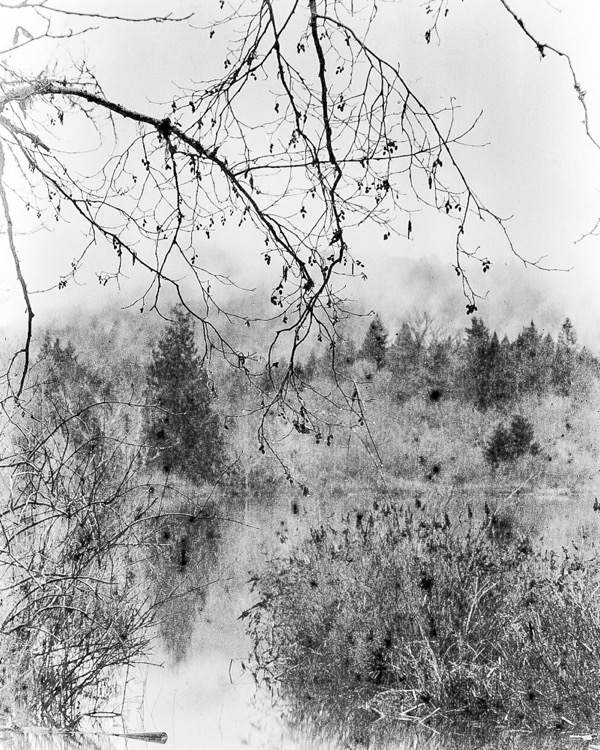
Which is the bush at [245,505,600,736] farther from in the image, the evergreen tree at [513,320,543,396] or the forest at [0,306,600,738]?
the evergreen tree at [513,320,543,396]

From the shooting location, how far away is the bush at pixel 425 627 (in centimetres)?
329

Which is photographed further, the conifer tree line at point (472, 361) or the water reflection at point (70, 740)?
the conifer tree line at point (472, 361)

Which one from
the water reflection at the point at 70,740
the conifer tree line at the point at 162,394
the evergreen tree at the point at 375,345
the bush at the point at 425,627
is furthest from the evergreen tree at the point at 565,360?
the water reflection at the point at 70,740

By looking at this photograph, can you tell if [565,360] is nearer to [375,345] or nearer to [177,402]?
[375,345]

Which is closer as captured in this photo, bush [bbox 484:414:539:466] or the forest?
the forest

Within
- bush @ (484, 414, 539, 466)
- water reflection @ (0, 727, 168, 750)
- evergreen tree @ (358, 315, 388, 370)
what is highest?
evergreen tree @ (358, 315, 388, 370)

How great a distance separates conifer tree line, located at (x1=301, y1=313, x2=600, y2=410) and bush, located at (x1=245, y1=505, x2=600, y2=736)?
0.65 m

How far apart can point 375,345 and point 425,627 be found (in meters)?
1.34

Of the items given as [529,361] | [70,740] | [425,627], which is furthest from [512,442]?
[70,740]

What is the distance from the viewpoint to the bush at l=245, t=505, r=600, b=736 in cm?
329

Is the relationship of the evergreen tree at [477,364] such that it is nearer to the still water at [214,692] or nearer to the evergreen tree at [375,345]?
the evergreen tree at [375,345]

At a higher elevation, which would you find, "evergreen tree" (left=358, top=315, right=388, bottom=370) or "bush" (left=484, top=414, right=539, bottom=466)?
"evergreen tree" (left=358, top=315, right=388, bottom=370)

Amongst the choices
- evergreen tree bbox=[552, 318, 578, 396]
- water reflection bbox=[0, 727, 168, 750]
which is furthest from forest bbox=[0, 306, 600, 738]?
water reflection bbox=[0, 727, 168, 750]

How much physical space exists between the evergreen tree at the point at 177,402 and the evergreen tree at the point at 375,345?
2.59ft
